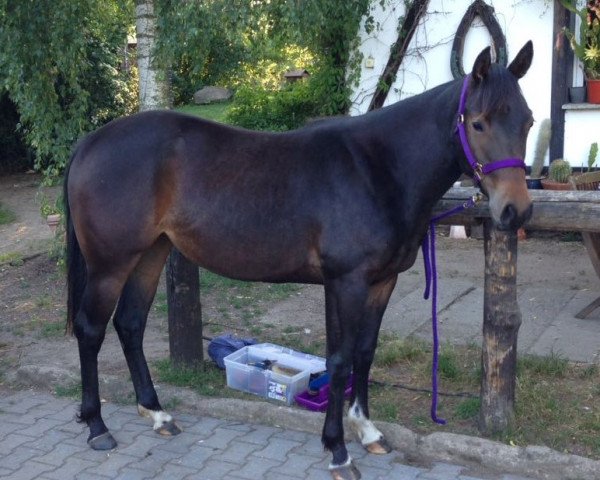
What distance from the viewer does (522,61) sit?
3211 mm

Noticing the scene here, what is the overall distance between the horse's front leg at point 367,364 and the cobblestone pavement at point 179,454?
82 mm

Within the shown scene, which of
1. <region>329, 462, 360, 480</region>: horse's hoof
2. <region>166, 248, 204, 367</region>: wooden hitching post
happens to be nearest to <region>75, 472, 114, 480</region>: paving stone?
<region>329, 462, 360, 480</region>: horse's hoof

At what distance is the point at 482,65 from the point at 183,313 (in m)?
2.64

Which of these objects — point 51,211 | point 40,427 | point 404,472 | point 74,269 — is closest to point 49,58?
point 51,211

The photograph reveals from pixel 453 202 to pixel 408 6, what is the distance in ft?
17.7

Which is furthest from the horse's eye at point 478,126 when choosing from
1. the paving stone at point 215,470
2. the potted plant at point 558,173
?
the potted plant at point 558,173

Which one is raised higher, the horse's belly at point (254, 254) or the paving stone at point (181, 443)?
the horse's belly at point (254, 254)

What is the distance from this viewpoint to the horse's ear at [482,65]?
304 cm

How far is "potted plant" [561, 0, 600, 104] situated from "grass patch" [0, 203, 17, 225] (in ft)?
25.2

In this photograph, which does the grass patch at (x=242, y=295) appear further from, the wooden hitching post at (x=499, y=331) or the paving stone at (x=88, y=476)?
the wooden hitching post at (x=499, y=331)

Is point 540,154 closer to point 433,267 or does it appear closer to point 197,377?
point 433,267

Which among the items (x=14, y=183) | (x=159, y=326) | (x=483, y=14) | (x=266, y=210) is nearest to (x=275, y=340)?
(x=159, y=326)

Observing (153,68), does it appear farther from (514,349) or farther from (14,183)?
(14,183)

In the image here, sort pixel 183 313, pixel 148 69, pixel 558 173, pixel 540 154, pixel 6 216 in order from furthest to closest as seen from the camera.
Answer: pixel 6 216 → pixel 540 154 → pixel 558 173 → pixel 148 69 → pixel 183 313
